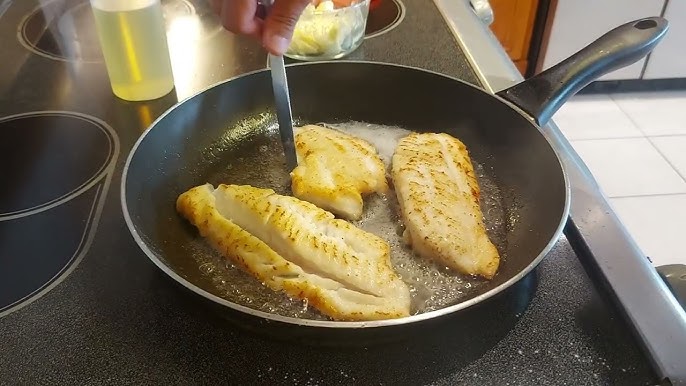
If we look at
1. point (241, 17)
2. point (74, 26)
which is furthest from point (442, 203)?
point (74, 26)

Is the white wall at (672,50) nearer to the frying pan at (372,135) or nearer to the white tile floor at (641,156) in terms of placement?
the white tile floor at (641,156)

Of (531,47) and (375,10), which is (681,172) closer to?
(531,47)

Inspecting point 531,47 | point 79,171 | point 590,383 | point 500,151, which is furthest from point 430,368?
point 531,47

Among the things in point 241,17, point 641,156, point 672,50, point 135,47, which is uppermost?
point 241,17

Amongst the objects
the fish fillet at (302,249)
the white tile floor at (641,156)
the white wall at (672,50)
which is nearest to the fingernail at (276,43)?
the fish fillet at (302,249)

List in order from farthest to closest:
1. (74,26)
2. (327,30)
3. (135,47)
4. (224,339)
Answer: (74,26), (327,30), (135,47), (224,339)

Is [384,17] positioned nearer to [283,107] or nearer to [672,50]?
[283,107]

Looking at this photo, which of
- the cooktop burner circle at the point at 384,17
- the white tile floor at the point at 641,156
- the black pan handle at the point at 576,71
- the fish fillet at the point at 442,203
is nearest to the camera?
the fish fillet at the point at 442,203
